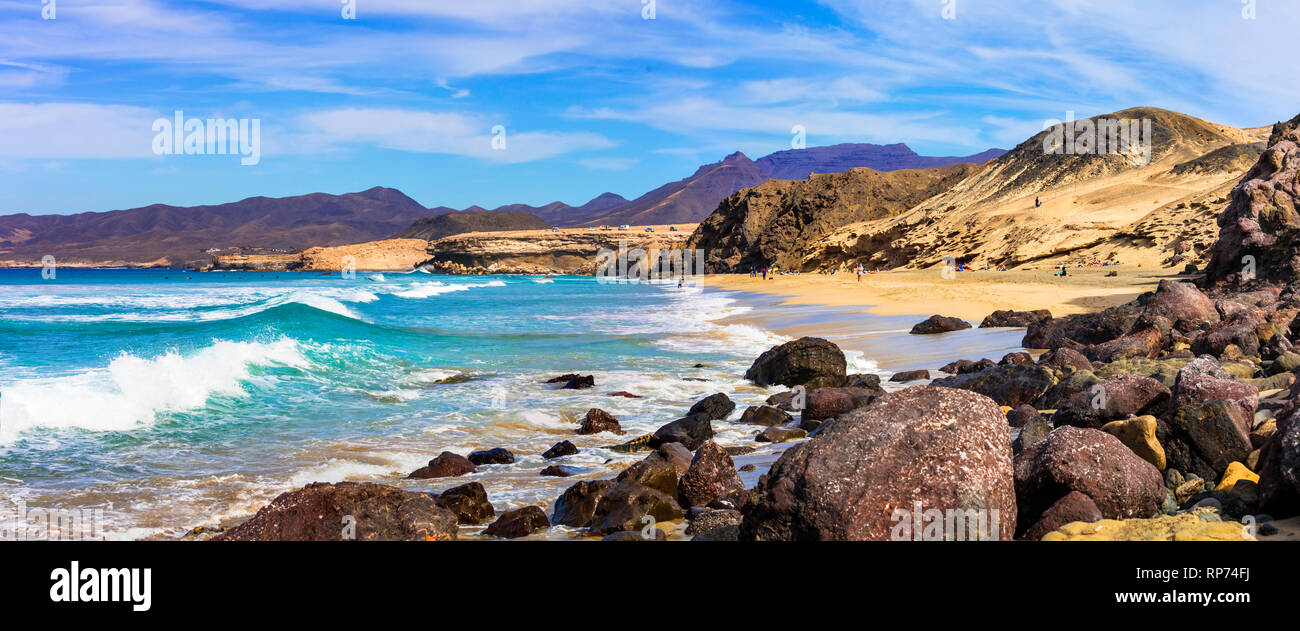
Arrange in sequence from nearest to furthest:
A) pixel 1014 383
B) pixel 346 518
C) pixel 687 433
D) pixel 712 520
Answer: pixel 346 518 → pixel 712 520 → pixel 687 433 → pixel 1014 383

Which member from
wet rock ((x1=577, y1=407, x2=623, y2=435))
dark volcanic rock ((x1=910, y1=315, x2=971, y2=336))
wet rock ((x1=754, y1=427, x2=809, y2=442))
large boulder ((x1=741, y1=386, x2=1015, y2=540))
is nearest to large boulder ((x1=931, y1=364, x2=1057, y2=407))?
wet rock ((x1=754, y1=427, x2=809, y2=442))

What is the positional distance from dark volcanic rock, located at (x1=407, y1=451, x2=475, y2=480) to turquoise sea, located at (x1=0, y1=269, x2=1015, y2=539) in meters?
0.22

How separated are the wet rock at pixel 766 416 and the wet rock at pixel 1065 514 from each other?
6.37 metres

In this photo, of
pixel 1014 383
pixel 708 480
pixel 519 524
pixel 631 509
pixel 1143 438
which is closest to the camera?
pixel 1143 438

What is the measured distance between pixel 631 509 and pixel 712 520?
861mm

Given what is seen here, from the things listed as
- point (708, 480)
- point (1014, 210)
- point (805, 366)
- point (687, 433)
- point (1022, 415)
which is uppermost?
point (1014, 210)

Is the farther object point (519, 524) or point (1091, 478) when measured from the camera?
point (519, 524)

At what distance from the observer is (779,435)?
10.4 metres

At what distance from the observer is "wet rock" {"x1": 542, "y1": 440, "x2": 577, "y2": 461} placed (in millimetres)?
9844

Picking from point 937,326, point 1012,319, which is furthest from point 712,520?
point 1012,319

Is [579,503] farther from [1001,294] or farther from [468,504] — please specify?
[1001,294]
